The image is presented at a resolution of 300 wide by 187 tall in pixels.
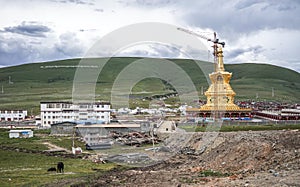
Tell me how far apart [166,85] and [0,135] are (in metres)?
148

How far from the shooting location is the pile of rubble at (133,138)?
45.9 m

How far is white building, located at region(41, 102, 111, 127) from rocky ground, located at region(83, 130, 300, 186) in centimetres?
3382

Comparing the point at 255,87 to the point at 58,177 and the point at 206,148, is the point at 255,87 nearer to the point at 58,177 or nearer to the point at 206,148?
the point at 206,148

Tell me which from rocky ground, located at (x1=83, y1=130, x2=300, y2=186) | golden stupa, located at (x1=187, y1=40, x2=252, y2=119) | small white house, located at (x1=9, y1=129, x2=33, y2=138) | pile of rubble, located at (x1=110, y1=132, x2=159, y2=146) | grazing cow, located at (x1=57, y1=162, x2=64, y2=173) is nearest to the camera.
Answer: rocky ground, located at (x1=83, y1=130, x2=300, y2=186)

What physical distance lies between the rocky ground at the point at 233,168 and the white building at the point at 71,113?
111ft

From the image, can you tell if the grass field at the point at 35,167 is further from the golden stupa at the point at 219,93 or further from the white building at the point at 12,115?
the white building at the point at 12,115

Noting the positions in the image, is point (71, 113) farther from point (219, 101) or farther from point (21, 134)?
point (219, 101)

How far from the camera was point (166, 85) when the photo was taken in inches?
7835

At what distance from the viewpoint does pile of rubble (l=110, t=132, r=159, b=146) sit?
45894mm

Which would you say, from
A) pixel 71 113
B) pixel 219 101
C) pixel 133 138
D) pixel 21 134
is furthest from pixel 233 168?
pixel 71 113

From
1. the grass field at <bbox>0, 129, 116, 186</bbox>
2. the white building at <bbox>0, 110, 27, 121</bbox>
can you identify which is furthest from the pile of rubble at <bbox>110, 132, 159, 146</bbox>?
the white building at <bbox>0, 110, 27, 121</bbox>

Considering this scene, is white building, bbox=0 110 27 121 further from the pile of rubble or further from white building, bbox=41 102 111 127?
the pile of rubble

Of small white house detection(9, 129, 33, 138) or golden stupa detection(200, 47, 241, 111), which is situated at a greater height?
golden stupa detection(200, 47, 241, 111)

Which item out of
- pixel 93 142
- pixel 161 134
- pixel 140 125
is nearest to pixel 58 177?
pixel 93 142
